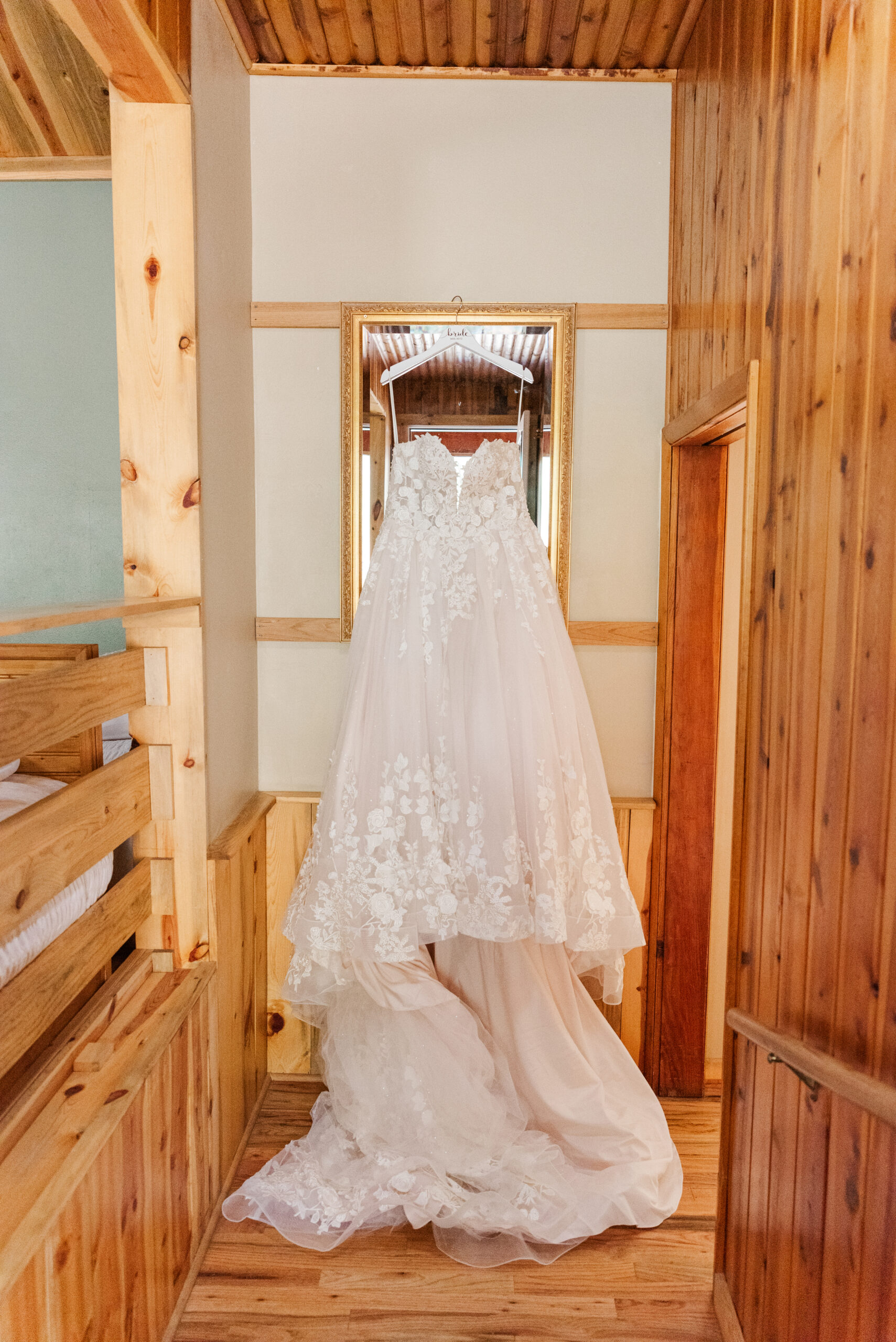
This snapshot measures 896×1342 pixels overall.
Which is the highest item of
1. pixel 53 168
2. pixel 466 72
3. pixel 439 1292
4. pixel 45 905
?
pixel 466 72

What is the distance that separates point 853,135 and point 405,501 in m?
1.17

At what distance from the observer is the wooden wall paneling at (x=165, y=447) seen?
1.84m

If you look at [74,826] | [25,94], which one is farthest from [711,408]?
[25,94]

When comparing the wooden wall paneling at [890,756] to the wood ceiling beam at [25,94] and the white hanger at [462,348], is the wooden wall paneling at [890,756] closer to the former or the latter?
the white hanger at [462,348]

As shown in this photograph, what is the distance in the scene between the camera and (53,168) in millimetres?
2418

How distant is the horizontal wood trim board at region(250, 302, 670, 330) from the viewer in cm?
244

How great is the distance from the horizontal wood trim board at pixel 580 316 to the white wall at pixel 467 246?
0.08 ft

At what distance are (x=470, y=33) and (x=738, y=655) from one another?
6.00 ft

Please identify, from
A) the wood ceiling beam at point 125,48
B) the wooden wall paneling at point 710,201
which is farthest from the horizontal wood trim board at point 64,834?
the wooden wall paneling at point 710,201

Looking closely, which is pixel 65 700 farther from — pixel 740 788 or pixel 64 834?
pixel 740 788

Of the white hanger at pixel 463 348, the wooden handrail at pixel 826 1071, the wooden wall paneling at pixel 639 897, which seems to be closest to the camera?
the wooden handrail at pixel 826 1071

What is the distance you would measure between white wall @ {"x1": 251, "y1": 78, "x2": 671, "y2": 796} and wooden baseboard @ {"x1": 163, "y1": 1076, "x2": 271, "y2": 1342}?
59.0 inches

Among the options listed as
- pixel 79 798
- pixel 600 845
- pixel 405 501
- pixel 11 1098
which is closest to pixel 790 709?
pixel 600 845

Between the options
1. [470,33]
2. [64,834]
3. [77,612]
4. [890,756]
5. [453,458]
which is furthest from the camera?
[470,33]
